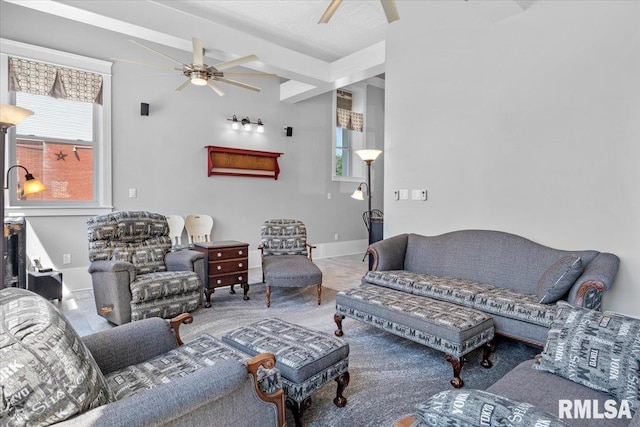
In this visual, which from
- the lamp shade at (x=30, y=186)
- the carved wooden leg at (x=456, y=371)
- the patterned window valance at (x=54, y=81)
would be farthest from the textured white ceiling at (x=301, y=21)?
the carved wooden leg at (x=456, y=371)

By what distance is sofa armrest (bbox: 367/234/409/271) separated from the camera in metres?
3.73

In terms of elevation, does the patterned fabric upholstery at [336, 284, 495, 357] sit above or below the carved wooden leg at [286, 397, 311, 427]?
above

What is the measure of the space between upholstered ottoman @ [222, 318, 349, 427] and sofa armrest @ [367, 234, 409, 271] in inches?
68.0

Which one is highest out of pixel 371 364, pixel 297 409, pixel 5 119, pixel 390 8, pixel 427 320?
pixel 390 8

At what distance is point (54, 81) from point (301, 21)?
303cm

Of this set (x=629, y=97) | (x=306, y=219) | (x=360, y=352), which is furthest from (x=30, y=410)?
(x=306, y=219)

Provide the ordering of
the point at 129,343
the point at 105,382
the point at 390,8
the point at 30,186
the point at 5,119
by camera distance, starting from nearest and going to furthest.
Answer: the point at 105,382
the point at 129,343
the point at 5,119
the point at 390,8
the point at 30,186

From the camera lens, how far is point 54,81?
4258mm

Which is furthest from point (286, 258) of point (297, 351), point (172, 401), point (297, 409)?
point (172, 401)

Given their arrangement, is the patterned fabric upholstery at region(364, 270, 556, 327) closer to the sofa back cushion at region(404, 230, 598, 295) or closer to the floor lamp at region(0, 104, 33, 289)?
the sofa back cushion at region(404, 230, 598, 295)

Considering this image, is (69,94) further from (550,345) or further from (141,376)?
(550,345)

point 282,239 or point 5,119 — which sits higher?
point 5,119

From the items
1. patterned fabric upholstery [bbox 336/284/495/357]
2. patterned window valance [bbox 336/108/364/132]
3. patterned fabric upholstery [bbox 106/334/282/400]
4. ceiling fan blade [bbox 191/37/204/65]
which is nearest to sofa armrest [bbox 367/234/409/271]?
patterned fabric upholstery [bbox 336/284/495/357]

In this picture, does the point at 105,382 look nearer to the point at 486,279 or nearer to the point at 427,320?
the point at 427,320
